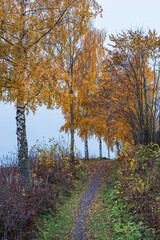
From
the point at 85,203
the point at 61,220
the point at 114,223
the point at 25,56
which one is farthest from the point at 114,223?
the point at 25,56

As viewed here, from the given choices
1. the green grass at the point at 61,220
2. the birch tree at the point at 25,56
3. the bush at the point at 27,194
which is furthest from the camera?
the birch tree at the point at 25,56

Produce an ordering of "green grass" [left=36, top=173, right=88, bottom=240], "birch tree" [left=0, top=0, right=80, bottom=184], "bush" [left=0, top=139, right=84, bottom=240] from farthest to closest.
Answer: "birch tree" [left=0, top=0, right=80, bottom=184] → "green grass" [left=36, top=173, right=88, bottom=240] → "bush" [left=0, top=139, right=84, bottom=240]

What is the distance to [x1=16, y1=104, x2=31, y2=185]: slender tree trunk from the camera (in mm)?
6929

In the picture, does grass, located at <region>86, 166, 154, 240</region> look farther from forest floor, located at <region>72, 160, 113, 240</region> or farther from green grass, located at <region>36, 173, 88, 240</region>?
green grass, located at <region>36, 173, 88, 240</region>

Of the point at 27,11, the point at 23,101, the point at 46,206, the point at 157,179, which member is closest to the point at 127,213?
the point at 157,179

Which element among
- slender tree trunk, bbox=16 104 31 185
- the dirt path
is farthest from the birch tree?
the dirt path

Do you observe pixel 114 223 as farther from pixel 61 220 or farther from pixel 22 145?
pixel 22 145

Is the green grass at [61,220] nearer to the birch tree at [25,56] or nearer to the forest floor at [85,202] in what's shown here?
the forest floor at [85,202]

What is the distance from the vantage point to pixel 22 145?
7117 millimetres

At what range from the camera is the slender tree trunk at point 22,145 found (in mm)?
6929

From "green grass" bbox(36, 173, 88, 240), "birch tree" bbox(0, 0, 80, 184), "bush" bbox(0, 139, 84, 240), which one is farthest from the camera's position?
"birch tree" bbox(0, 0, 80, 184)

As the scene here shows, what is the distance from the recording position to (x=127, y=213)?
207 inches

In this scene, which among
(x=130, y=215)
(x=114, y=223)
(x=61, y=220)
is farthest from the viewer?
(x=61, y=220)

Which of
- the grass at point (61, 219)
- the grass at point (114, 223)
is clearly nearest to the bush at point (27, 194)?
the grass at point (61, 219)
